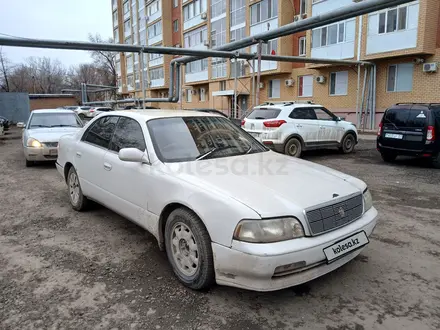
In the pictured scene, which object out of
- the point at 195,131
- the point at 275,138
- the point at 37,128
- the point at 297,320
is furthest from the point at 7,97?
Answer: the point at 297,320

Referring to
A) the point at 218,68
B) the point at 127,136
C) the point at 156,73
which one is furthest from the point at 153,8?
the point at 127,136

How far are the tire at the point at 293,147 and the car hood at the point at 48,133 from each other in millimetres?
5741

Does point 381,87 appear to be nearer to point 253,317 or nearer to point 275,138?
point 275,138

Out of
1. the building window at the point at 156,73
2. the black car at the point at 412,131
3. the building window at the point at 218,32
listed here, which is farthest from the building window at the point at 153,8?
the black car at the point at 412,131

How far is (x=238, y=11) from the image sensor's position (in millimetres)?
28516

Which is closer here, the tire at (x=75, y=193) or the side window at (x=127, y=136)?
the side window at (x=127, y=136)

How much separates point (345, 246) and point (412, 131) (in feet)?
23.1

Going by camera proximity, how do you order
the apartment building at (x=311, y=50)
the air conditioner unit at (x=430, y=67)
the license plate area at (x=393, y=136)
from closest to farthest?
the license plate area at (x=393, y=136)
the air conditioner unit at (x=430, y=67)
the apartment building at (x=311, y=50)

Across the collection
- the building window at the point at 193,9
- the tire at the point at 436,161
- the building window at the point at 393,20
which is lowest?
the tire at the point at 436,161

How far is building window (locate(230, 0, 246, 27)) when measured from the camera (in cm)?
2788

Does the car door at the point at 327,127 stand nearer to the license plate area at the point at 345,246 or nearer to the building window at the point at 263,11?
the license plate area at the point at 345,246

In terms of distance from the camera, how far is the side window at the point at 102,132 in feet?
14.6

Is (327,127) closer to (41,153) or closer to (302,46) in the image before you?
(41,153)

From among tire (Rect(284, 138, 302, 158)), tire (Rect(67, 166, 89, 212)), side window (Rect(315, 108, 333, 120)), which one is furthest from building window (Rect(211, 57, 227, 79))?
tire (Rect(67, 166, 89, 212))
